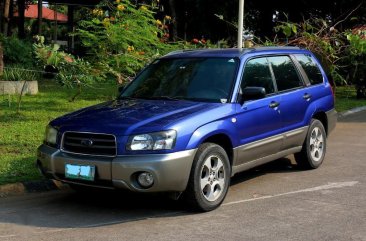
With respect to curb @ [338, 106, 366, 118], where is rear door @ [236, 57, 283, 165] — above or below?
above

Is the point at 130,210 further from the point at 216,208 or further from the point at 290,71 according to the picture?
the point at 290,71

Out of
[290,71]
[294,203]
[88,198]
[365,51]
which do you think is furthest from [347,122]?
[88,198]

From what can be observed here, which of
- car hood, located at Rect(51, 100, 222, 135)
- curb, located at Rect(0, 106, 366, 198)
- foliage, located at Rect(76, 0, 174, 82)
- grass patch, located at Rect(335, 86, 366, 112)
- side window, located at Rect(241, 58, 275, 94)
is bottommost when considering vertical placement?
curb, located at Rect(0, 106, 366, 198)

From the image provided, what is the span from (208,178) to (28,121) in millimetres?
5492

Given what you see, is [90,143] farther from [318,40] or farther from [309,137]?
[318,40]

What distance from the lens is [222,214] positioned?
566 centimetres

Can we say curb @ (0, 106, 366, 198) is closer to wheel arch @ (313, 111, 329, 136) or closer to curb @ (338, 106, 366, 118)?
wheel arch @ (313, 111, 329, 136)

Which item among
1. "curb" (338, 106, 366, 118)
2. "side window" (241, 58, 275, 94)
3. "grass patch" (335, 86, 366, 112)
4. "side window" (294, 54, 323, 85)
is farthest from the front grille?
"grass patch" (335, 86, 366, 112)

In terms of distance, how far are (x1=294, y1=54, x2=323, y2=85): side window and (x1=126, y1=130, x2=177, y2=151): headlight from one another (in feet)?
10.4

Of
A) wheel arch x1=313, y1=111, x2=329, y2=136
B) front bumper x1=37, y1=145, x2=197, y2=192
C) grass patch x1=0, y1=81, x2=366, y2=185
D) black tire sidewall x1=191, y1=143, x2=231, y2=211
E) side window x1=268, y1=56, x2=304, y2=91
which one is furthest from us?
wheel arch x1=313, y1=111, x2=329, y2=136

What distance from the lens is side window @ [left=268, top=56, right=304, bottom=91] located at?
23.4 ft

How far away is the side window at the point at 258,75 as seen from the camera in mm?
6578

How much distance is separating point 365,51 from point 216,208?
36.7 ft

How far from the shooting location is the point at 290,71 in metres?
7.48
